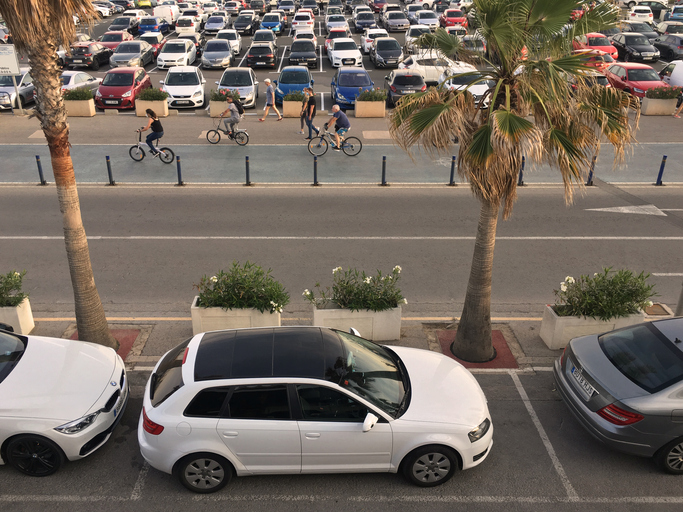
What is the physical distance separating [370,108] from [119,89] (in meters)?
10.4

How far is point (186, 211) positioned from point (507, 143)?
9.71 m

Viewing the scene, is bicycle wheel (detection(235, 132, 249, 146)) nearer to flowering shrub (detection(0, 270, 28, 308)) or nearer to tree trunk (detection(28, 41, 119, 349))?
flowering shrub (detection(0, 270, 28, 308))

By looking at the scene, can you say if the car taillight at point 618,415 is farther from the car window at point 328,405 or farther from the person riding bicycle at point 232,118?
the person riding bicycle at point 232,118

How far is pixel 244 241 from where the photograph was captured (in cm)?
1318

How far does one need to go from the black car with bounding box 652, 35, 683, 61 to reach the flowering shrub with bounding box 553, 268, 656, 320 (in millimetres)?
33023

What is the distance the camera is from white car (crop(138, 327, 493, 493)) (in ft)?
20.4

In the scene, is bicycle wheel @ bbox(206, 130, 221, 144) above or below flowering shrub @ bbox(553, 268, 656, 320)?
below

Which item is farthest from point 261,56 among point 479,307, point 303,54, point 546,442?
point 546,442

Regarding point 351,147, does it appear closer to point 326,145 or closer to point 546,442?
point 326,145

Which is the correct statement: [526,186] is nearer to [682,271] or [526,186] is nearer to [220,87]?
[682,271]

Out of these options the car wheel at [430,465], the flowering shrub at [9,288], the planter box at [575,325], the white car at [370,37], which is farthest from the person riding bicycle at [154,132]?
the white car at [370,37]

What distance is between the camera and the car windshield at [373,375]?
6449 mm

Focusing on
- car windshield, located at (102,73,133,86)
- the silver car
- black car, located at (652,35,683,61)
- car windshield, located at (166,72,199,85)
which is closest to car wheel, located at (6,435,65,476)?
the silver car

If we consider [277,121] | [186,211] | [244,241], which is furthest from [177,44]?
[244,241]
